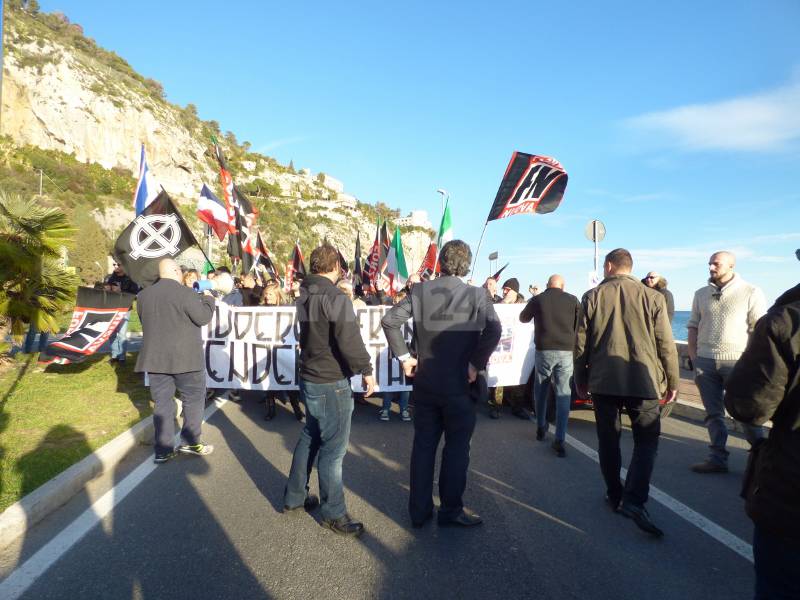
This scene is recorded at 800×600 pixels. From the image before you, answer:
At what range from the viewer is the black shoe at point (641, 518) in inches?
135

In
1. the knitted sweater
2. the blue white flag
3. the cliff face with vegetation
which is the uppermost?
the cliff face with vegetation

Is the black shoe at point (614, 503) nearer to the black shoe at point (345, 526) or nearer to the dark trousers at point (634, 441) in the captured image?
the dark trousers at point (634, 441)

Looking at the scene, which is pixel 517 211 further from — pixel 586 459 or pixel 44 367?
pixel 44 367

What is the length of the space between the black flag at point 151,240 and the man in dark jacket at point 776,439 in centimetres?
608

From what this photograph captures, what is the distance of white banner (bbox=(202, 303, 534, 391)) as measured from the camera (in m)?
7.03

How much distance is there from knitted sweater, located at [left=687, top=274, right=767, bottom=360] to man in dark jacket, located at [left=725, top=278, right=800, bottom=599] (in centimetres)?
345

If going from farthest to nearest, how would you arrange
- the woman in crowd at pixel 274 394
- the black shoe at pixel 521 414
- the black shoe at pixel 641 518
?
the black shoe at pixel 521 414 → the woman in crowd at pixel 274 394 → the black shoe at pixel 641 518

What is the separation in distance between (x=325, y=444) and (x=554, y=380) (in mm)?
3101

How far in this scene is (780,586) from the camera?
5.71 ft

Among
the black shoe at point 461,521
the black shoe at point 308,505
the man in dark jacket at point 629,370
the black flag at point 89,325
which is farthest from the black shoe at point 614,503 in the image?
the black flag at point 89,325

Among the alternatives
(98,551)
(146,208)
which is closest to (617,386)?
(98,551)

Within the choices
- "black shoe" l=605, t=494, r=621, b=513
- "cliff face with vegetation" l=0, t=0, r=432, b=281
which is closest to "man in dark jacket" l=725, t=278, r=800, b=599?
"black shoe" l=605, t=494, r=621, b=513

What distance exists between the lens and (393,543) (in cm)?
329

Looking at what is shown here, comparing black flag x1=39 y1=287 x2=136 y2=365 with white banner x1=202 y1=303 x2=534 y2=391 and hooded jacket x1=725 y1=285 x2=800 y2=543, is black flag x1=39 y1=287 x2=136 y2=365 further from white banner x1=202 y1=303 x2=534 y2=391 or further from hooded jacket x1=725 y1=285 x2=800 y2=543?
hooded jacket x1=725 y1=285 x2=800 y2=543
